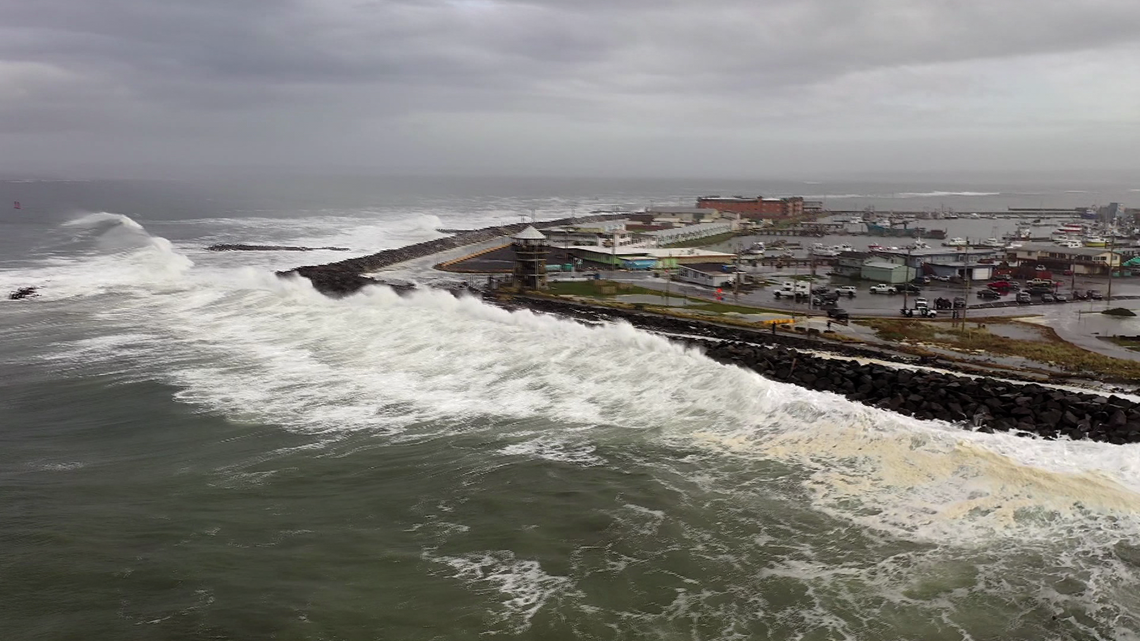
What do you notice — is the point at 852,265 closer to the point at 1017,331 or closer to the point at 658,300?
the point at 658,300

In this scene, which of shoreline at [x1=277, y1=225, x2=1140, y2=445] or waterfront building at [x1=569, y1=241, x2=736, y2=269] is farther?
waterfront building at [x1=569, y1=241, x2=736, y2=269]

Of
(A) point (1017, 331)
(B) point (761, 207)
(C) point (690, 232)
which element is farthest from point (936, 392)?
(B) point (761, 207)

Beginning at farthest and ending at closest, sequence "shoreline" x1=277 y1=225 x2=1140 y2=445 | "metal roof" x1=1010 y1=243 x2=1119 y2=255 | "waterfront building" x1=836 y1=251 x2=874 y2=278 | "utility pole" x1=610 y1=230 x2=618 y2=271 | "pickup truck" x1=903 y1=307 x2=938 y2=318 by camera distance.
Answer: "utility pole" x1=610 y1=230 x2=618 y2=271
"metal roof" x1=1010 y1=243 x2=1119 y2=255
"waterfront building" x1=836 y1=251 x2=874 y2=278
"pickup truck" x1=903 y1=307 x2=938 y2=318
"shoreline" x1=277 y1=225 x2=1140 y2=445

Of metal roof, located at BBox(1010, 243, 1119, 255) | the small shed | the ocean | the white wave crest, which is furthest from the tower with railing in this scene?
metal roof, located at BBox(1010, 243, 1119, 255)

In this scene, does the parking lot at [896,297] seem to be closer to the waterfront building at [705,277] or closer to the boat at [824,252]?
the waterfront building at [705,277]

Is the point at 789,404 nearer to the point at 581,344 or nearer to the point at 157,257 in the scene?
the point at 581,344

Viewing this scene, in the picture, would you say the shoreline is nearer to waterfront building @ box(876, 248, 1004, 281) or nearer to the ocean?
the ocean

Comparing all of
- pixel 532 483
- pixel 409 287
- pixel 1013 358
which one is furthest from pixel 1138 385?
pixel 409 287
